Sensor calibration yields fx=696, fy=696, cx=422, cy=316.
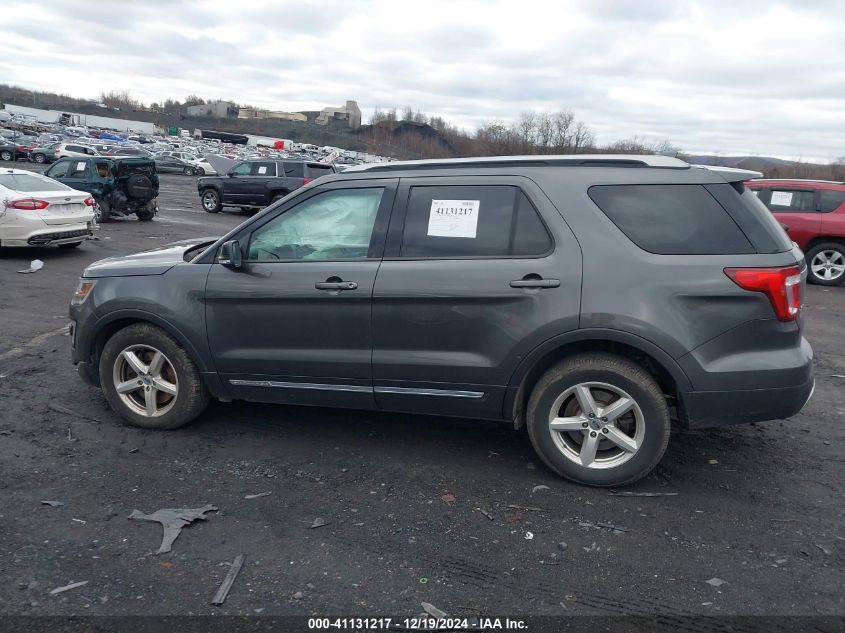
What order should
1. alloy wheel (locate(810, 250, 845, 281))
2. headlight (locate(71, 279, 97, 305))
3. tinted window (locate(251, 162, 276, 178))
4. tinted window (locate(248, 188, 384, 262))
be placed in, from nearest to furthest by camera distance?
tinted window (locate(248, 188, 384, 262))
headlight (locate(71, 279, 97, 305))
alloy wheel (locate(810, 250, 845, 281))
tinted window (locate(251, 162, 276, 178))

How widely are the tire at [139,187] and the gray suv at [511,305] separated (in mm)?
14560

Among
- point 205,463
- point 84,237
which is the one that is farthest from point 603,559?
point 84,237

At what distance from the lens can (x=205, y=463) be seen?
14.6ft

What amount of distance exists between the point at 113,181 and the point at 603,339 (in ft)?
55.8

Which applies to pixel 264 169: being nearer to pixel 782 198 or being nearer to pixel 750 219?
pixel 782 198

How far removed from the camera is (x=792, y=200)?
40.3ft

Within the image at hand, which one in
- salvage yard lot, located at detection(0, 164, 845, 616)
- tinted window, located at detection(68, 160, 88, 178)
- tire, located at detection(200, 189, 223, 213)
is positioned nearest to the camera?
salvage yard lot, located at detection(0, 164, 845, 616)

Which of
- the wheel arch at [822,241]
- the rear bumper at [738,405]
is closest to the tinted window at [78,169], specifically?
the wheel arch at [822,241]

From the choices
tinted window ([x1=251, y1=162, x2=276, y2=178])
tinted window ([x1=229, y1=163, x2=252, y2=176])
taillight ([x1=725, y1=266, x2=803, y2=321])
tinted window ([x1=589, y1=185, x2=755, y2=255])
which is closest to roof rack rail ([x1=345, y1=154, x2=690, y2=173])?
tinted window ([x1=589, y1=185, x2=755, y2=255])

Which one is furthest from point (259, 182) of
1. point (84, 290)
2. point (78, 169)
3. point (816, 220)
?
point (84, 290)

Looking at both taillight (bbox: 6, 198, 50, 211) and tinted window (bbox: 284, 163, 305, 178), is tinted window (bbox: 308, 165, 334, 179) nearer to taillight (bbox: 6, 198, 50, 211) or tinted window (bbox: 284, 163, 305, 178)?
tinted window (bbox: 284, 163, 305, 178)

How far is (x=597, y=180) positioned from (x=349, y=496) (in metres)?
2.36

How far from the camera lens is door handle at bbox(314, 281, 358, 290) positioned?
432cm

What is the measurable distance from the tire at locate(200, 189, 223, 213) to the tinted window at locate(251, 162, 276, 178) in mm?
1635
